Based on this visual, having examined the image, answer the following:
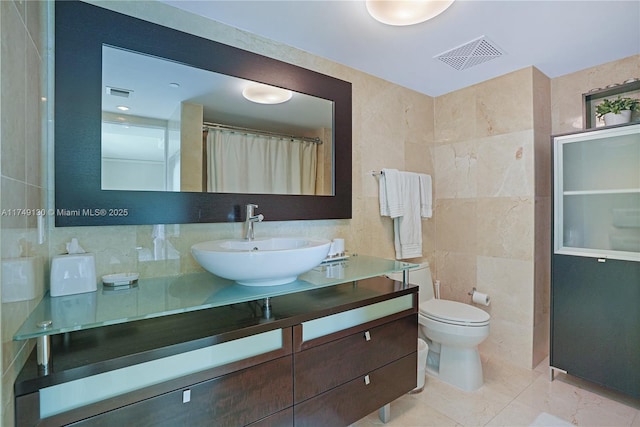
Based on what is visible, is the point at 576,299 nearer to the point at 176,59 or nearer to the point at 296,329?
the point at 296,329

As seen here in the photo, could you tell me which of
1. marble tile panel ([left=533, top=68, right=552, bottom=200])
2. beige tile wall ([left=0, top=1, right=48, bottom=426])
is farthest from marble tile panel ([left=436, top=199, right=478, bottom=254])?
beige tile wall ([left=0, top=1, right=48, bottom=426])

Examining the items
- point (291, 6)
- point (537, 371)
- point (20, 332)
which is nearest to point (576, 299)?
point (537, 371)

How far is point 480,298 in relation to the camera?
2.37 m

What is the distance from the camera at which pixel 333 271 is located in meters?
1.62

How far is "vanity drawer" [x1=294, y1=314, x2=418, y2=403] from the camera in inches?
50.3

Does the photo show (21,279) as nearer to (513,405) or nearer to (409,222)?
(409,222)

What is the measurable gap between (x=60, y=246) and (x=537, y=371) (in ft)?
9.55

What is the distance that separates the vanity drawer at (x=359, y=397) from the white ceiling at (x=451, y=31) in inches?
70.7

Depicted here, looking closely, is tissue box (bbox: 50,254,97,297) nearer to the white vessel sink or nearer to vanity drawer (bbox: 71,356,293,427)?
the white vessel sink

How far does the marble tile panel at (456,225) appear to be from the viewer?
2521mm

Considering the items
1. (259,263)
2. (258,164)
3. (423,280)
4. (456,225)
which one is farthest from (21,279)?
(456,225)

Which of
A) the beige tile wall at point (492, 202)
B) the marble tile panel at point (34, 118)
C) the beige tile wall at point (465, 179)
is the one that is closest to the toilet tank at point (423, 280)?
the beige tile wall at point (465, 179)

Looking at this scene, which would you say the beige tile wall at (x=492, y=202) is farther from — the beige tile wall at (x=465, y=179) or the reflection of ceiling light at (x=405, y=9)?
the reflection of ceiling light at (x=405, y=9)

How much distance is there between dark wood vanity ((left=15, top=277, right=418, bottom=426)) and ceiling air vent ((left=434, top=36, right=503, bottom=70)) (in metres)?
1.51
